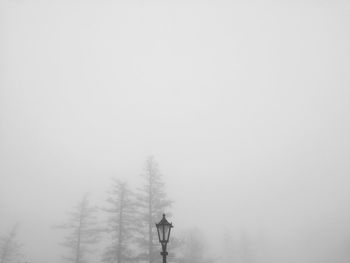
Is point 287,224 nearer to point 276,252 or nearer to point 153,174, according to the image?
point 276,252

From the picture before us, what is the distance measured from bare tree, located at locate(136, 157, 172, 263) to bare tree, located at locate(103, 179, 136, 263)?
2.57 ft

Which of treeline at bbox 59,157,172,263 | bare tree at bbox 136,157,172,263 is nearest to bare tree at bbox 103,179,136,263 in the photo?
treeline at bbox 59,157,172,263

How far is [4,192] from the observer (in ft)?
325

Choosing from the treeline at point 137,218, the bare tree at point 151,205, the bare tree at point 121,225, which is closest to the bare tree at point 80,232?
the treeline at point 137,218

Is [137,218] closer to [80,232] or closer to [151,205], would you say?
[151,205]

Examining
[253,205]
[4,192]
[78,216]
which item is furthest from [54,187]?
[78,216]

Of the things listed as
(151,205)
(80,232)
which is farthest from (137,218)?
(80,232)

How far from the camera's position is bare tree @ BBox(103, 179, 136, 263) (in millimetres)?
16797

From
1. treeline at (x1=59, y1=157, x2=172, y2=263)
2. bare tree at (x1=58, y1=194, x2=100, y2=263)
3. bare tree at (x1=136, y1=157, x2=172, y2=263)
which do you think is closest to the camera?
bare tree at (x1=136, y1=157, x2=172, y2=263)

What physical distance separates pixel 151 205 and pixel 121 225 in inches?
96.9

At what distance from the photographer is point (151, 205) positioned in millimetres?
17359

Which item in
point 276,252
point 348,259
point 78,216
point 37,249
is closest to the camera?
point 78,216

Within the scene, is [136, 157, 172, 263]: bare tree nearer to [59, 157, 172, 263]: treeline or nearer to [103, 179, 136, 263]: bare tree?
[59, 157, 172, 263]: treeline

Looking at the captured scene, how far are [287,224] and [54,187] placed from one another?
9736 centimetres
